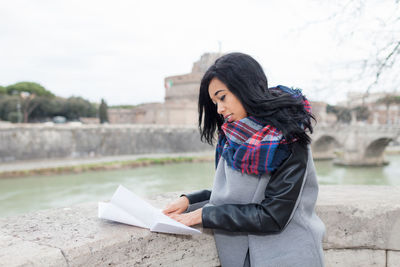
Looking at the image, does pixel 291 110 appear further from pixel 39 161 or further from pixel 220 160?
pixel 39 161

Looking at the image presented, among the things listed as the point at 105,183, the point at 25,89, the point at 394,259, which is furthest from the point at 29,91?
the point at 394,259

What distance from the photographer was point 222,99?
1244mm

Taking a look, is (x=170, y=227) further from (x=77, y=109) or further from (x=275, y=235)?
(x=77, y=109)

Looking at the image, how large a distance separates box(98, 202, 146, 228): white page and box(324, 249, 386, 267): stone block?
901 mm

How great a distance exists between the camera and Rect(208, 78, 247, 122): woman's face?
1.22 metres

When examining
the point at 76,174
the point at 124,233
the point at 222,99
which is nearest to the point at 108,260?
the point at 124,233

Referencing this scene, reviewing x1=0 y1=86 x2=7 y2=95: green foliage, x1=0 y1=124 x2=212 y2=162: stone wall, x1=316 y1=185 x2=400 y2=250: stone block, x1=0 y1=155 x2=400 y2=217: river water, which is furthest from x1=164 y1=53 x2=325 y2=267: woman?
x1=0 y1=86 x2=7 y2=95: green foliage

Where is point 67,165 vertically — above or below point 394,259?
below

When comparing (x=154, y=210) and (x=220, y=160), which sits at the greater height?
(x=220, y=160)

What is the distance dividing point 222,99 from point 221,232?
49cm

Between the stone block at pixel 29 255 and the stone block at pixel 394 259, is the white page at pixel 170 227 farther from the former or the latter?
the stone block at pixel 394 259

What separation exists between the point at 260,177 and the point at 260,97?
27 cm

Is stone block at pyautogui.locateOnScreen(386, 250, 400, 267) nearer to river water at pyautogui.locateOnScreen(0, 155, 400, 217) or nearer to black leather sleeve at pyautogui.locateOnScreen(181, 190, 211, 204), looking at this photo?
black leather sleeve at pyautogui.locateOnScreen(181, 190, 211, 204)

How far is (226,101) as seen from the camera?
1.24 meters
